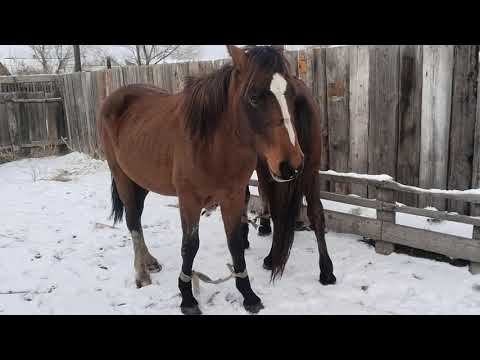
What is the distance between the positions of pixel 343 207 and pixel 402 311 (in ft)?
5.75

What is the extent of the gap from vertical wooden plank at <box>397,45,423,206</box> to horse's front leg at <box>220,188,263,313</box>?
1.75m

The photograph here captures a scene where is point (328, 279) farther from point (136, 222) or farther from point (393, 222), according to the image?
point (136, 222)

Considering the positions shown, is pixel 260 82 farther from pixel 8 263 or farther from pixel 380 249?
pixel 8 263

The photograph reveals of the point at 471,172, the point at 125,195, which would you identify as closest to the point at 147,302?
the point at 125,195

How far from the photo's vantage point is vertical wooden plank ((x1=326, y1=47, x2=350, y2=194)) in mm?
4035

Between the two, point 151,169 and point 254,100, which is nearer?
point 254,100

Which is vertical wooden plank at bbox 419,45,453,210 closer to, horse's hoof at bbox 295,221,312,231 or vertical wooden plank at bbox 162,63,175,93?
horse's hoof at bbox 295,221,312,231

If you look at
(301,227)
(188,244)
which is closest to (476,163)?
(301,227)

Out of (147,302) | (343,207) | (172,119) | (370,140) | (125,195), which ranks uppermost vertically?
(172,119)

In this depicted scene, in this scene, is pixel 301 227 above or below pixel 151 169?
below

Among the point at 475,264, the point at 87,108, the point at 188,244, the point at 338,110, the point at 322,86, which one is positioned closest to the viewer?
the point at 188,244

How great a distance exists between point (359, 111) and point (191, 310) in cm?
252

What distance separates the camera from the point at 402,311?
Answer: 2.76 metres

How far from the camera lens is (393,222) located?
11.9 ft
